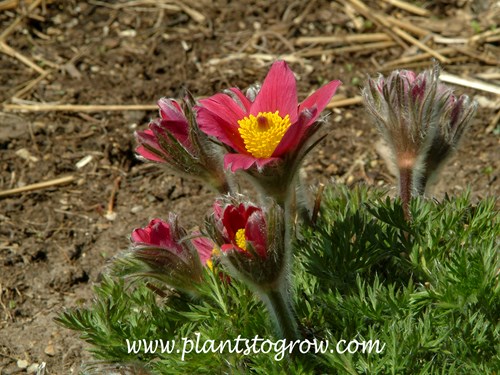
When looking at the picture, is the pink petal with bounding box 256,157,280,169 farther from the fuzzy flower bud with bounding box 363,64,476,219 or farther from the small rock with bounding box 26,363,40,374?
the small rock with bounding box 26,363,40,374

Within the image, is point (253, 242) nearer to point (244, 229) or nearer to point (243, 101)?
point (244, 229)

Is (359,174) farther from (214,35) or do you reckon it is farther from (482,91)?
(214,35)

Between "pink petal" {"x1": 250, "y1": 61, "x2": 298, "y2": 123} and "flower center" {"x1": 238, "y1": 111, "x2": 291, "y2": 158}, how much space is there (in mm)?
39

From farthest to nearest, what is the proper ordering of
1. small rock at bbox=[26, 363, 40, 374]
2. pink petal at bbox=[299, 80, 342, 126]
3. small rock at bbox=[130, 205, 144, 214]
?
1. small rock at bbox=[130, 205, 144, 214]
2. small rock at bbox=[26, 363, 40, 374]
3. pink petal at bbox=[299, 80, 342, 126]

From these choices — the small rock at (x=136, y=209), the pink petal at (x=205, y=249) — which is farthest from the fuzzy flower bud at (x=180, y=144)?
the small rock at (x=136, y=209)

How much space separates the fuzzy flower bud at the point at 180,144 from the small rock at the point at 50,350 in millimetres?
971

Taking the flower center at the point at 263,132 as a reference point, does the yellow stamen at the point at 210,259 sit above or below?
below

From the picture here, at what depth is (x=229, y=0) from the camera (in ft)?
14.5

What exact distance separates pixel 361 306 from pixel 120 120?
77.0 inches

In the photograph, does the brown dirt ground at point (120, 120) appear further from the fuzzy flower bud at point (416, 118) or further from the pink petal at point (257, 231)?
the pink petal at point (257, 231)

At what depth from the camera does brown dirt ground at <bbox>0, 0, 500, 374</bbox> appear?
3.19m

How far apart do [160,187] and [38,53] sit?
116 cm

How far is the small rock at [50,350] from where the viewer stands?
2.91 meters

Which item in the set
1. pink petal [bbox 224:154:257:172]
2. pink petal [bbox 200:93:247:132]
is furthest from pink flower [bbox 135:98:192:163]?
pink petal [bbox 224:154:257:172]
